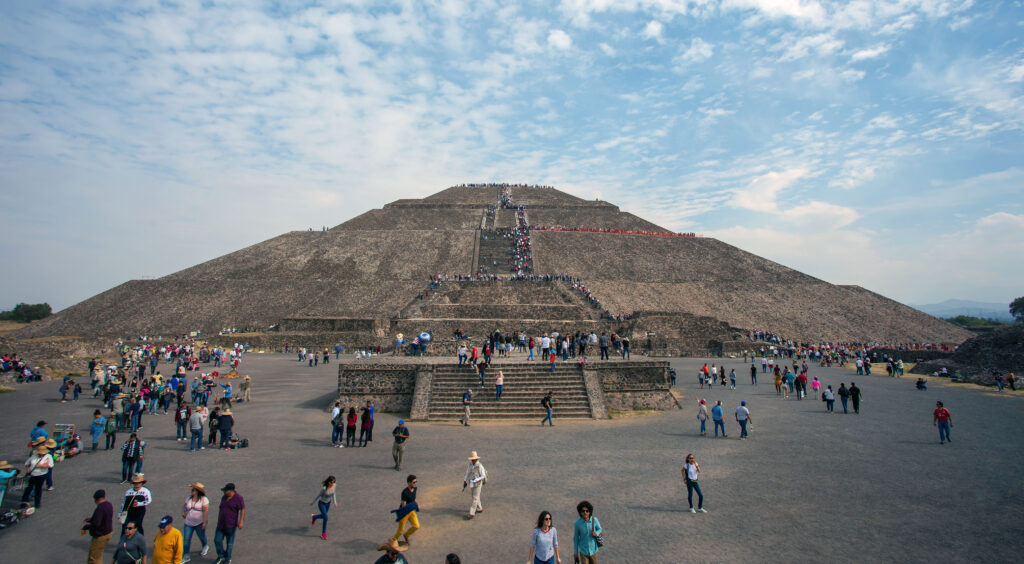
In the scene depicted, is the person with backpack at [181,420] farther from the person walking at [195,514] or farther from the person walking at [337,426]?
the person walking at [195,514]

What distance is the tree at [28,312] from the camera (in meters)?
48.9

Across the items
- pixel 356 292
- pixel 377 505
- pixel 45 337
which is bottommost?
pixel 377 505

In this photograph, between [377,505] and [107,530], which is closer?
[107,530]

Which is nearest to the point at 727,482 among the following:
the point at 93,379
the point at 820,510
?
the point at 820,510

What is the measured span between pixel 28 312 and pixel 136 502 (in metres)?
60.4

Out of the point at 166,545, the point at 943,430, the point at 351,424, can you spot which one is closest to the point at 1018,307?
the point at 943,430

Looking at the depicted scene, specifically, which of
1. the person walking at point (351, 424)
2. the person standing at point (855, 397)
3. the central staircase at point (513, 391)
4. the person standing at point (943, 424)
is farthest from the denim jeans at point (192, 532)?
the person standing at point (855, 397)

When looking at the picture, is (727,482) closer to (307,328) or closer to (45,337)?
(307,328)

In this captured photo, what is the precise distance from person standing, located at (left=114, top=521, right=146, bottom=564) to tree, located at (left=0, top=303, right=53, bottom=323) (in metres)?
60.2

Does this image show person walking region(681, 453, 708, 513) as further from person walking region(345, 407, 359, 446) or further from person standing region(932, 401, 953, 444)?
person standing region(932, 401, 953, 444)

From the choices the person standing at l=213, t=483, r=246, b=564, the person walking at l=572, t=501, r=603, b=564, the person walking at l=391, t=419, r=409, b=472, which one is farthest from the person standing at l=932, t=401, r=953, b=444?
the person standing at l=213, t=483, r=246, b=564

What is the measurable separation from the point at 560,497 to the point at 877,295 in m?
44.3

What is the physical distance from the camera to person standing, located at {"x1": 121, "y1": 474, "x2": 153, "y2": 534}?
5898mm

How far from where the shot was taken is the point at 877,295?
136 ft
